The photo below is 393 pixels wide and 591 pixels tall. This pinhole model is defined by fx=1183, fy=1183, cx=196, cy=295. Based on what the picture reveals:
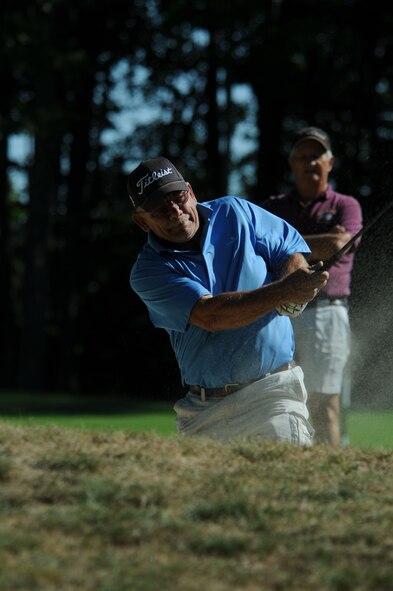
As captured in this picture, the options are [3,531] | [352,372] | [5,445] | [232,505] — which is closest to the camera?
[3,531]

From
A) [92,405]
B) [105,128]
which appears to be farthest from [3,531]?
[105,128]

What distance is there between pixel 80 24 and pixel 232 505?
2529 centimetres

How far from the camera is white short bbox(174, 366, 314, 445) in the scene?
5.89 m

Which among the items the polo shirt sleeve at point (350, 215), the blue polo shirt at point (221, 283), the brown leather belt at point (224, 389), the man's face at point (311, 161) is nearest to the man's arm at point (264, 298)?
the blue polo shirt at point (221, 283)

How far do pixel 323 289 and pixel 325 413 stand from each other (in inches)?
33.3

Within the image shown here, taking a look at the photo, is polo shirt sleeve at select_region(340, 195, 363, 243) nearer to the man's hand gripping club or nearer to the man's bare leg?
the man's bare leg

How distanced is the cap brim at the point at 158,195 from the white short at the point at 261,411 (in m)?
1.01

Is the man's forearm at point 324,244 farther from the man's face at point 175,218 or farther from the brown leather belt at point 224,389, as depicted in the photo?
the man's face at point 175,218

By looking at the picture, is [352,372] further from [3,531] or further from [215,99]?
[215,99]

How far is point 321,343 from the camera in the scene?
320 inches

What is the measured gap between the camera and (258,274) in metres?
5.94

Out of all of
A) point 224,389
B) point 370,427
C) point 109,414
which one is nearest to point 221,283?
point 224,389

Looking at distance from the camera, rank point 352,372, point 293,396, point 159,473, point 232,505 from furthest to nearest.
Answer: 1. point 352,372
2. point 293,396
3. point 159,473
4. point 232,505

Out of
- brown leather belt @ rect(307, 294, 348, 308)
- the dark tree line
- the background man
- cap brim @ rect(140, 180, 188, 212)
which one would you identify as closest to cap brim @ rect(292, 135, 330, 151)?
the background man
